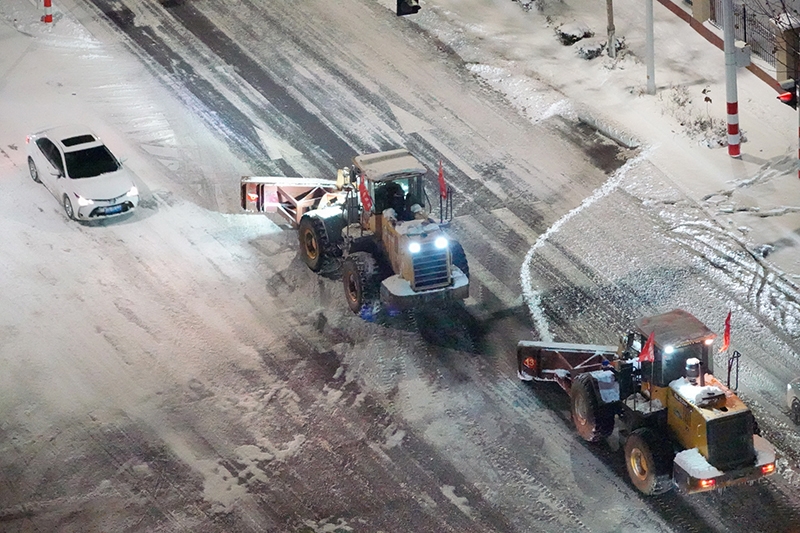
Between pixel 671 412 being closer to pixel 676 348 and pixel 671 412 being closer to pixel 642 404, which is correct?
pixel 642 404

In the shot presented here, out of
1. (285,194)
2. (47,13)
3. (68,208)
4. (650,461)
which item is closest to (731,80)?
(285,194)

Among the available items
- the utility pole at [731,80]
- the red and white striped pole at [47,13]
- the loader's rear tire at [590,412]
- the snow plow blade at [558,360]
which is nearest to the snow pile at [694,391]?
the loader's rear tire at [590,412]

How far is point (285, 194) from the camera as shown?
79.4 feet

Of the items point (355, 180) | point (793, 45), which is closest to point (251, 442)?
point (355, 180)

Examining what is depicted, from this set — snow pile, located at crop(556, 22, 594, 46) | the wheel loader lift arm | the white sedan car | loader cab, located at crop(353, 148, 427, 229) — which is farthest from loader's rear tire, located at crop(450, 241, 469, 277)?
snow pile, located at crop(556, 22, 594, 46)

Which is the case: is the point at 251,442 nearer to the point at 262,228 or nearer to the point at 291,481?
the point at 291,481

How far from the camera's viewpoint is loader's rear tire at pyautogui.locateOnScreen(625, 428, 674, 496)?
1673 centimetres

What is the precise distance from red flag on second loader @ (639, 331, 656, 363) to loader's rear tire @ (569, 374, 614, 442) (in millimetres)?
1160

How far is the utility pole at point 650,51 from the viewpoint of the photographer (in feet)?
88.9

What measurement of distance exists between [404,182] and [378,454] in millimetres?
5515

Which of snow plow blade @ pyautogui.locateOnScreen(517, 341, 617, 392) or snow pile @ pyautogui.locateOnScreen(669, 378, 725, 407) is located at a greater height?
snow pile @ pyautogui.locateOnScreen(669, 378, 725, 407)

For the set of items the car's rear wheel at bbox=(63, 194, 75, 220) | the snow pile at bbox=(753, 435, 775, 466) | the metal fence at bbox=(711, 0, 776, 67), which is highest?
the metal fence at bbox=(711, 0, 776, 67)

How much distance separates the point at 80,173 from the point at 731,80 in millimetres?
13446

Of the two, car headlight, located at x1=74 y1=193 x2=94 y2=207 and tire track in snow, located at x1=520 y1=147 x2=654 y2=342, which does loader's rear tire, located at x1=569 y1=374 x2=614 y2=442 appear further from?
car headlight, located at x1=74 y1=193 x2=94 y2=207
